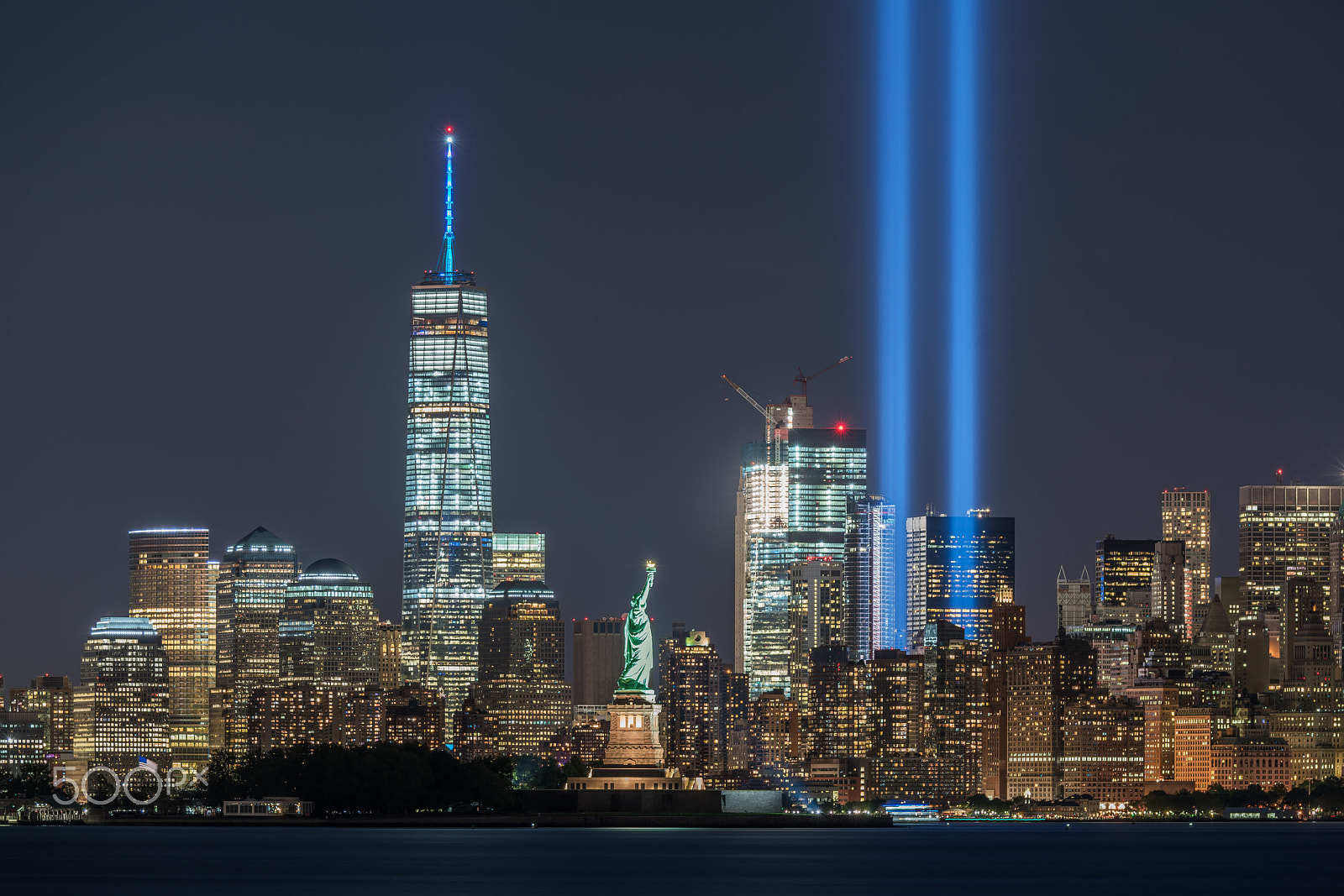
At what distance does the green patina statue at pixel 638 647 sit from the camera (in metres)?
185

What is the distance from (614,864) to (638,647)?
4311cm

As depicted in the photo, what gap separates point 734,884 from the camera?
13088 centimetres

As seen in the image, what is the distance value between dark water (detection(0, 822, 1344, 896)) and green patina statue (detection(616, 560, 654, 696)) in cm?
1000

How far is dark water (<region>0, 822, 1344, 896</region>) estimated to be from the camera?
5197 inches

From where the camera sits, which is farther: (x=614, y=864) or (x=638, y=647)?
(x=638, y=647)

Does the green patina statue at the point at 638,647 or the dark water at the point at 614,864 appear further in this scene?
the green patina statue at the point at 638,647

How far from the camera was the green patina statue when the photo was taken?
185m

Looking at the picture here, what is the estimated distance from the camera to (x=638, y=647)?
18712 cm

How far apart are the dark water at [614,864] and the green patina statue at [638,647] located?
1000cm

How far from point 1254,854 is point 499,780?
55493 mm

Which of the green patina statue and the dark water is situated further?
the green patina statue

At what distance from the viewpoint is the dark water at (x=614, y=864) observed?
132 m

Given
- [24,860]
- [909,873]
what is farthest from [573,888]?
[24,860]

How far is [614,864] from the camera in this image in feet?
475
